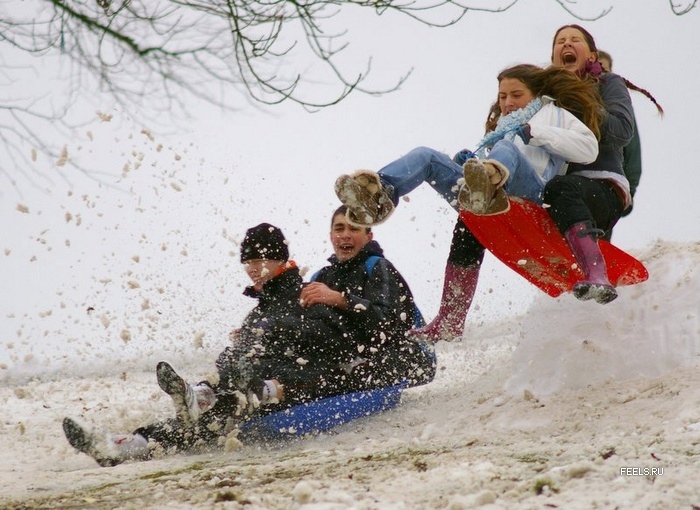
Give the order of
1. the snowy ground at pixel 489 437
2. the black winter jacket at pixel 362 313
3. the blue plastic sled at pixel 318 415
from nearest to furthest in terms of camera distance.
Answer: the snowy ground at pixel 489 437 → the blue plastic sled at pixel 318 415 → the black winter jacket at pixel 362 313

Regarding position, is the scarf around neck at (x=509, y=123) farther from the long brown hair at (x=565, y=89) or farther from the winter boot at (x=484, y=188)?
the winter boot at (x=484, y=188)

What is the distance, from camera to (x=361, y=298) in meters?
4.95

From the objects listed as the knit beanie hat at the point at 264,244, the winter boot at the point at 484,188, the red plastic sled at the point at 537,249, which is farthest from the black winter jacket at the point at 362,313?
the winter boot at the point at 484,188

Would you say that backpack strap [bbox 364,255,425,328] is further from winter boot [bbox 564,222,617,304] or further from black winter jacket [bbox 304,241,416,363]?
winter boot [bbox 564,222,617,304]

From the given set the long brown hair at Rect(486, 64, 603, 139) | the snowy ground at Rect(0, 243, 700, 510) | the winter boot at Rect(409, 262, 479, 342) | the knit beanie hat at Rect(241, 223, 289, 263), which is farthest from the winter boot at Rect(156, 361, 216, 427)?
the long brown hair at Rect(486, 64, 603, 139)

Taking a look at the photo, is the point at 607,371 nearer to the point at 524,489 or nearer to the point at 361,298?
the point at 361,298

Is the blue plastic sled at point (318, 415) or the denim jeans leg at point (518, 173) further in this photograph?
the blue plastic sled at point (318, 415)

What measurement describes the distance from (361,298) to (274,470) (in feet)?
4.98

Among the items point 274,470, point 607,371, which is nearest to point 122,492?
point 274,470

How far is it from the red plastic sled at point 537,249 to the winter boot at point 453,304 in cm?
33

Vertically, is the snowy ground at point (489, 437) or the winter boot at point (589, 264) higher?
the winter boot at point (589, 264)

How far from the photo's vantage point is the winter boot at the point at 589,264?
421cm

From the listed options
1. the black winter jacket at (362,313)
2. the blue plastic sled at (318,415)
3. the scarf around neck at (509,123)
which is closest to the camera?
the scarf around neck at (509,123)

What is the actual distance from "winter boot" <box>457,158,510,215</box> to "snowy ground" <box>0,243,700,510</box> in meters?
1.13
